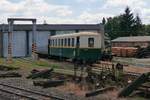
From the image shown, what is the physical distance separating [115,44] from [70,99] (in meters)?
66.1

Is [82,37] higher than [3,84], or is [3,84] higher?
[82,37]

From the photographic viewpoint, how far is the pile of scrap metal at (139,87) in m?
16.2

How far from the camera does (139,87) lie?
16641 millimetres

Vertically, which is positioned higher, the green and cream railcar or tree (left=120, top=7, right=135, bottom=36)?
tree (left=120, top=7, right=135, bottom=36)

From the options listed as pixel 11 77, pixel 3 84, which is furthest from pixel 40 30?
pixel 3 84

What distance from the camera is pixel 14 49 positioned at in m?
59.6

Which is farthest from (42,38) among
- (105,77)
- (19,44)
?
(105,77)

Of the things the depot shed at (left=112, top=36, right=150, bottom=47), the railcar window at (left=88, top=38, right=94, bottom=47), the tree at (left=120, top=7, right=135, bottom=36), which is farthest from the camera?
the tree at (left=120, top=7, right=135, bottom=36)

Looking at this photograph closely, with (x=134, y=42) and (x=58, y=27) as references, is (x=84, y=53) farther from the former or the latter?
(x=134, y=42)

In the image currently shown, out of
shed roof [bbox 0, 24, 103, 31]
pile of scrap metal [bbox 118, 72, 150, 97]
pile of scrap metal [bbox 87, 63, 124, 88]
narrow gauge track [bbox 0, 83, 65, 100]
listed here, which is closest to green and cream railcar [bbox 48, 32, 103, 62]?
pile of scrap metal [bbox 87, 63, 124, 88]

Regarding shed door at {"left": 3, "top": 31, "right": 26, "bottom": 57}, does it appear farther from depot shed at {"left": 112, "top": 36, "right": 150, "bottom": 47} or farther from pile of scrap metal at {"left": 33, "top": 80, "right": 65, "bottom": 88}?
pile of scrap metal at {"left": 33, "top": 80, "right": 65, "bottom": 88}

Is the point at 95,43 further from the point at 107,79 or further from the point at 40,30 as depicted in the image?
the point at 40,30

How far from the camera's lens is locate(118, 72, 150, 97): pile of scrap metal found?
1625cm

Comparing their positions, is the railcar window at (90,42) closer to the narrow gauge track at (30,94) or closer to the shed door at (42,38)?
the narrow gauge track at (30,94)
